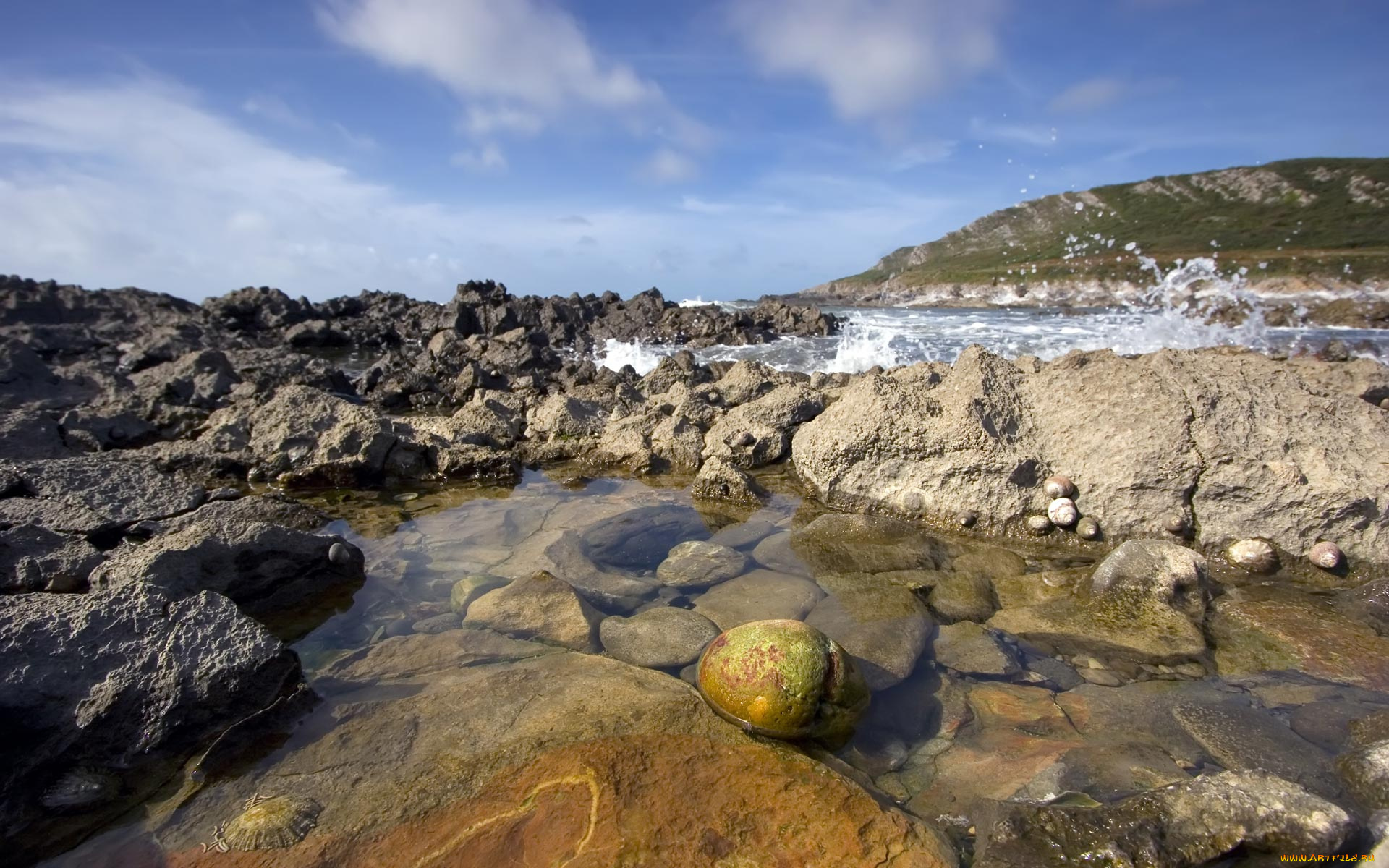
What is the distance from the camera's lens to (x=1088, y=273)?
74.7 metres

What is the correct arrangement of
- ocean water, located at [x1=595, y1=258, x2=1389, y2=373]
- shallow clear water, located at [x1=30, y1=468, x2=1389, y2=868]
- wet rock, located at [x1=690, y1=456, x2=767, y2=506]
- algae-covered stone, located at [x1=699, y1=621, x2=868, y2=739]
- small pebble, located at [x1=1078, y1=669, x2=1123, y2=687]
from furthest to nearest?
ocean water, located at [x1=595, y1=258, x2=1389, y2=373] < wet rock, located at [x1=690, y1=456, x2=767, y2=506] < small pebble, located at [x1=1078, y1=669, x2=1123, y2=687] < algae-covered stone, located at [x1=699, y1=621, x2=868, y2=739] < shallow clear water, located at [x1=30, y1=468, x2=1389, y2=868]

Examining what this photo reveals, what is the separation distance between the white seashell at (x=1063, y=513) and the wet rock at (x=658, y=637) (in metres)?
3.57

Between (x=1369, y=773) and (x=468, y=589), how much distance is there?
18.0ft

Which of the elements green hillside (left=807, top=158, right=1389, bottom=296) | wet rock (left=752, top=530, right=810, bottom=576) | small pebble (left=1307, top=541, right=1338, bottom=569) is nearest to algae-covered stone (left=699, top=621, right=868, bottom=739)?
wet rock (left=752, top=530, right=810, bottom=576)

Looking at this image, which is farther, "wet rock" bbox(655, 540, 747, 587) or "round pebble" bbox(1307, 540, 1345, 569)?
"wet rock" bbox(655, 540, 747, 587)

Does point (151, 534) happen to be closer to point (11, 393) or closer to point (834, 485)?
point (834, 485)

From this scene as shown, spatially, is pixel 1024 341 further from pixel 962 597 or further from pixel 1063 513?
pixel 962 597

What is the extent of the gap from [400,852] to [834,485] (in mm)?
5395

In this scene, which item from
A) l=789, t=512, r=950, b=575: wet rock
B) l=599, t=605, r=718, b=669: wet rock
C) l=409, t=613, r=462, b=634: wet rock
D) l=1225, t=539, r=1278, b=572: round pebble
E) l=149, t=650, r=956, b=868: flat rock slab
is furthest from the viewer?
l=789, t=512, r=950, b=575: wet rock

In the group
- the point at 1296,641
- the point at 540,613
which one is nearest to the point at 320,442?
the point at 540,613

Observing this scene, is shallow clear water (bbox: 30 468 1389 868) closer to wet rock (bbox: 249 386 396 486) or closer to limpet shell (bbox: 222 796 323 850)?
limpet shell (bbox: 222 796 323 850)

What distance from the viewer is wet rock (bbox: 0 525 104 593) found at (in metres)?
4.40

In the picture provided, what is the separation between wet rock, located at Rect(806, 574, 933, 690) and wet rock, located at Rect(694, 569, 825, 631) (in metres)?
0.13

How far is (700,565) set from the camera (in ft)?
18.4
